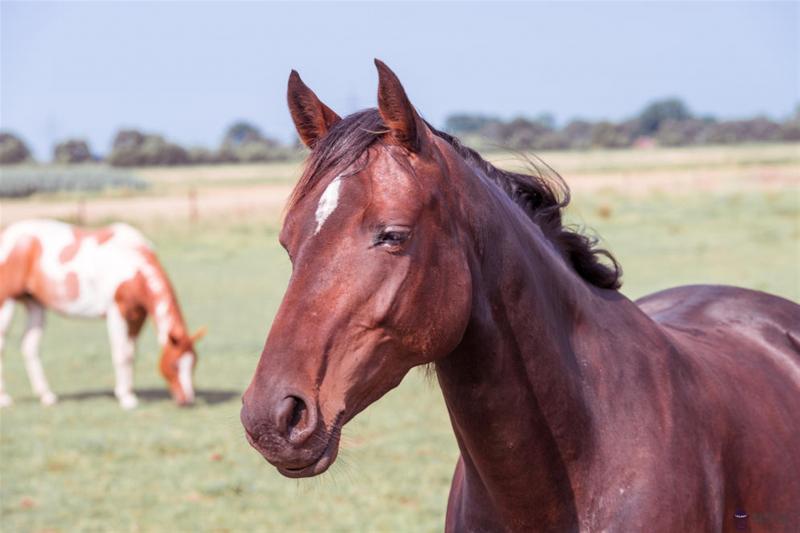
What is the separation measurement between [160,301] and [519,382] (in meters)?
8.24

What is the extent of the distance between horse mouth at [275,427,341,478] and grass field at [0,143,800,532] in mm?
213

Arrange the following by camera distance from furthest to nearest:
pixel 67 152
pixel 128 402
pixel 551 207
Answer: pixel 67 152 < pixel 128 402 < pixel 551 207

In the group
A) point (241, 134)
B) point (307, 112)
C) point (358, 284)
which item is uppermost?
point (307, 112)

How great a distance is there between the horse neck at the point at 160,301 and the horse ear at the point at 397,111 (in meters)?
8.02

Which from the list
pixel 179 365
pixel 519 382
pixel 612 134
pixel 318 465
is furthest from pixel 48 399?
pixel 612 134

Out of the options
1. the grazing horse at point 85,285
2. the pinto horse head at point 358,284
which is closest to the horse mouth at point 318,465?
the pinto horse head at point 358,284

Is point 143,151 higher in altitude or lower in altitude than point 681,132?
lower

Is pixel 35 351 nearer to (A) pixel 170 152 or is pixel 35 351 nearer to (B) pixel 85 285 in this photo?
(B) pixel 85 285

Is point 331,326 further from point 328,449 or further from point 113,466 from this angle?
point 113,466

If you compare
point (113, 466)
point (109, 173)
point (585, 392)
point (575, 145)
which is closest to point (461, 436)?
point (585, 392)

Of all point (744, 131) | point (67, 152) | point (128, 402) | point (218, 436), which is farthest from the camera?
point (744, 131)

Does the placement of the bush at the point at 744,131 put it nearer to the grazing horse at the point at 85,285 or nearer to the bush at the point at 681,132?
the bush at the point at 681,132

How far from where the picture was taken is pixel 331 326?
1921 millimetres

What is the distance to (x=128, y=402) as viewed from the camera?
9406 millimetres
